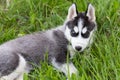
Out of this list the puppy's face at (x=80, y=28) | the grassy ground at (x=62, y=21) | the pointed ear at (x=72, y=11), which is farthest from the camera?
the pointed ear at (x=72, y=11)

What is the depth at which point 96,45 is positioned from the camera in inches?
264

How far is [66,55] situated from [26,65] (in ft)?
1.88

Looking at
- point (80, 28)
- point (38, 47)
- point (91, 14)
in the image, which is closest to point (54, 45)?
point (38, 47)

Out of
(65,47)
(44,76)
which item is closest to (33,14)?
(65,47)

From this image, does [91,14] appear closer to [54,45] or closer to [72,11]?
[72,11]

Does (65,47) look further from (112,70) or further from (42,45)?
(112,70)

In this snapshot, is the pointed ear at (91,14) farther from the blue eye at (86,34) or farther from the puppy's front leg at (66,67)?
the puppy's front leg at (66,67)

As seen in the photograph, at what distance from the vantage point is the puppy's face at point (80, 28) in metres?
6.39

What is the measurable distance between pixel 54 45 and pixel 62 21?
2.56ft

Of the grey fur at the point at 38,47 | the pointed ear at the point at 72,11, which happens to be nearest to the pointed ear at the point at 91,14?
the pointed ear at the point at 72,11

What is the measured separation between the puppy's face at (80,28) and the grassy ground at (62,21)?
22 centimetres

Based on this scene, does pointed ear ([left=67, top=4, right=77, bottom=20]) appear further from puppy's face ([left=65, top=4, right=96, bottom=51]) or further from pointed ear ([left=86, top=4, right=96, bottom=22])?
pointed ear ([left=86, top=4, right=96, bottom=22])

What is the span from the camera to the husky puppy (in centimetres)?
632

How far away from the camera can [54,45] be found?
21.6 ft
